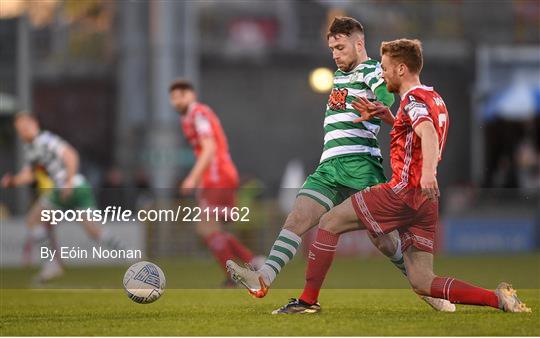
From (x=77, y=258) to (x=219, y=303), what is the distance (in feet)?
5.48

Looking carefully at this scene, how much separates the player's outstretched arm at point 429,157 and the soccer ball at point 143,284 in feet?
8.12

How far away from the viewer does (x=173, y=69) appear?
2783cm

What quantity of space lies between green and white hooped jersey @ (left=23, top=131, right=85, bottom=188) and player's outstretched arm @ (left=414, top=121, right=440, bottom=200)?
8.12 metres

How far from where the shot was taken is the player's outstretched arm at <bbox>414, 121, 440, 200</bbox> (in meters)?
9.70

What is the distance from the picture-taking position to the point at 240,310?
11.3 m

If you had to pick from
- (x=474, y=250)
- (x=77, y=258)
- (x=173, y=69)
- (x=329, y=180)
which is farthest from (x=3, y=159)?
(x=329, y=180)

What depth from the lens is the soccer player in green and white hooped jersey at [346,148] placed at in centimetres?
1062

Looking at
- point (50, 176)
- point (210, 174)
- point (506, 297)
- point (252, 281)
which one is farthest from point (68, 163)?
point (506, 297)

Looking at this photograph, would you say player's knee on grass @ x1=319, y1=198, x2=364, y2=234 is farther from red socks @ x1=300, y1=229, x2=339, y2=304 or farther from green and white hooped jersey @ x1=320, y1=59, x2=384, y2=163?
green and white hooped jersey @ x1=320, y1=59, x2=384, y2=163

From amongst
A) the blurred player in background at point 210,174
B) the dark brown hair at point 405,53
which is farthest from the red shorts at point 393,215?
the blurred player in background at point 210,174

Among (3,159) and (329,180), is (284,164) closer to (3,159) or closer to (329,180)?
(3,159)

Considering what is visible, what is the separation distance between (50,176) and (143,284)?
6.81 metres

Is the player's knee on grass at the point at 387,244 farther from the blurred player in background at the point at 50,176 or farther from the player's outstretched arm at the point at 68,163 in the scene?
the player's outstretched arm at the point at 68,163

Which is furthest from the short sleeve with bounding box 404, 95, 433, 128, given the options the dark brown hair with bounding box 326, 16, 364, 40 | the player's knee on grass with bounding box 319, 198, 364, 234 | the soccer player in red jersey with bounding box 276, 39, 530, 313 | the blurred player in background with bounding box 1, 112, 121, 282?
the blurred player in background with bounding box 1, 112, 121, 282
